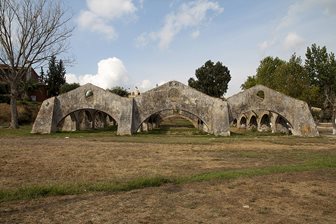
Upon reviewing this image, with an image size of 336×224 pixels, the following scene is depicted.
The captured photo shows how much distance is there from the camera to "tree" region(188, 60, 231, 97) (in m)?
76.8

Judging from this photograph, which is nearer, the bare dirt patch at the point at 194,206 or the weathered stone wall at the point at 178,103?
the bare dirt patch at the point at 194,206

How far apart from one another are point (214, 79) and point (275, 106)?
4459 centimetres

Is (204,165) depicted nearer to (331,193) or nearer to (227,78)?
(331,193)

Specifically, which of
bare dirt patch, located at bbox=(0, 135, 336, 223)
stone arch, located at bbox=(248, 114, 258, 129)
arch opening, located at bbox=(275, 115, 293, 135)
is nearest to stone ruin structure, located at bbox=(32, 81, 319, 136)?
arch opening, located at bbox=(275, 115, 293, 135)

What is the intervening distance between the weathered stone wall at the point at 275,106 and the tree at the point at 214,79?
4344cm

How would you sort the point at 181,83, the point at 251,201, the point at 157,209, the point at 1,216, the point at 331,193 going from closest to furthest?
the point at 1,216 < the point at 157,209 < the point at 251,201 < the point at 331,193 < the point at 181,83

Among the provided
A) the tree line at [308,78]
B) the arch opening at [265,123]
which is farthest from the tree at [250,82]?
the arch opening at [265,123]

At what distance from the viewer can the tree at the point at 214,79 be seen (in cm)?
7675

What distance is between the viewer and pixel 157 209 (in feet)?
24.6

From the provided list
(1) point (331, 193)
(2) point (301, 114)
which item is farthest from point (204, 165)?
(2) point (301, 114)

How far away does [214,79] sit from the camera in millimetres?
77062

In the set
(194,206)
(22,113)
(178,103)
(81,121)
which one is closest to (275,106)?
(178,103)

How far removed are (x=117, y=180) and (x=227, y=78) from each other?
2712 inches

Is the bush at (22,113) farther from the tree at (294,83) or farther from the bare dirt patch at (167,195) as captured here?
the bare dirt patch at (167,195)
